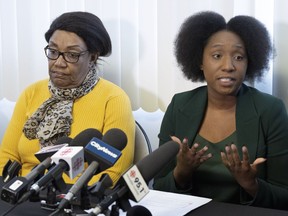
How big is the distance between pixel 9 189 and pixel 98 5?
1.54m

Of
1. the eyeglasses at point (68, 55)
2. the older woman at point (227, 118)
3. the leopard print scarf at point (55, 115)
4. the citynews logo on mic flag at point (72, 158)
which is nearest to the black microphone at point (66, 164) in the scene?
the citynews logo on mic flag at point (72, 158)

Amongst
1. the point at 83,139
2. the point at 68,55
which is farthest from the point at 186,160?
the point at 68,55

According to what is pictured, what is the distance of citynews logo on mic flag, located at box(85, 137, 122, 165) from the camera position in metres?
0.91

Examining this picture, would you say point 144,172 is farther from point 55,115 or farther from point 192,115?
point 55,115

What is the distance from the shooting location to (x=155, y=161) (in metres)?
0.94

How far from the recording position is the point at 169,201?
127cm

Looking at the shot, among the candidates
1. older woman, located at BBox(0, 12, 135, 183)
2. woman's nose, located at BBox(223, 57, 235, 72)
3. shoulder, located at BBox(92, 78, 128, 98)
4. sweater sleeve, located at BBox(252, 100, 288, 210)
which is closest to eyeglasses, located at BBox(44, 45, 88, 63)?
older woman, located at BBox(0, 12, 135, 183)

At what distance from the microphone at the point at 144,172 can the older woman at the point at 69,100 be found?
849 mm

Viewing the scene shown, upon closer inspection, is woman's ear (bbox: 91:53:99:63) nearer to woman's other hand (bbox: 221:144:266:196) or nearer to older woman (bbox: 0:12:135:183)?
older woman (bbox: 0:12:135:183)

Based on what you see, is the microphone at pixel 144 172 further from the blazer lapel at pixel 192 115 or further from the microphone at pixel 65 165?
Result: the blazer lapel at pixel 192 115

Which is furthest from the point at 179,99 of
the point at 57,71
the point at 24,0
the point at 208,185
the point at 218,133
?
the point at 24,0

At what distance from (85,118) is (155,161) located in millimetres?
1002

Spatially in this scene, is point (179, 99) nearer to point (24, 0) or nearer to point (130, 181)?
point (130, 181)

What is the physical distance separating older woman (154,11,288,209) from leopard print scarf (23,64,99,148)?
1.33 feet
